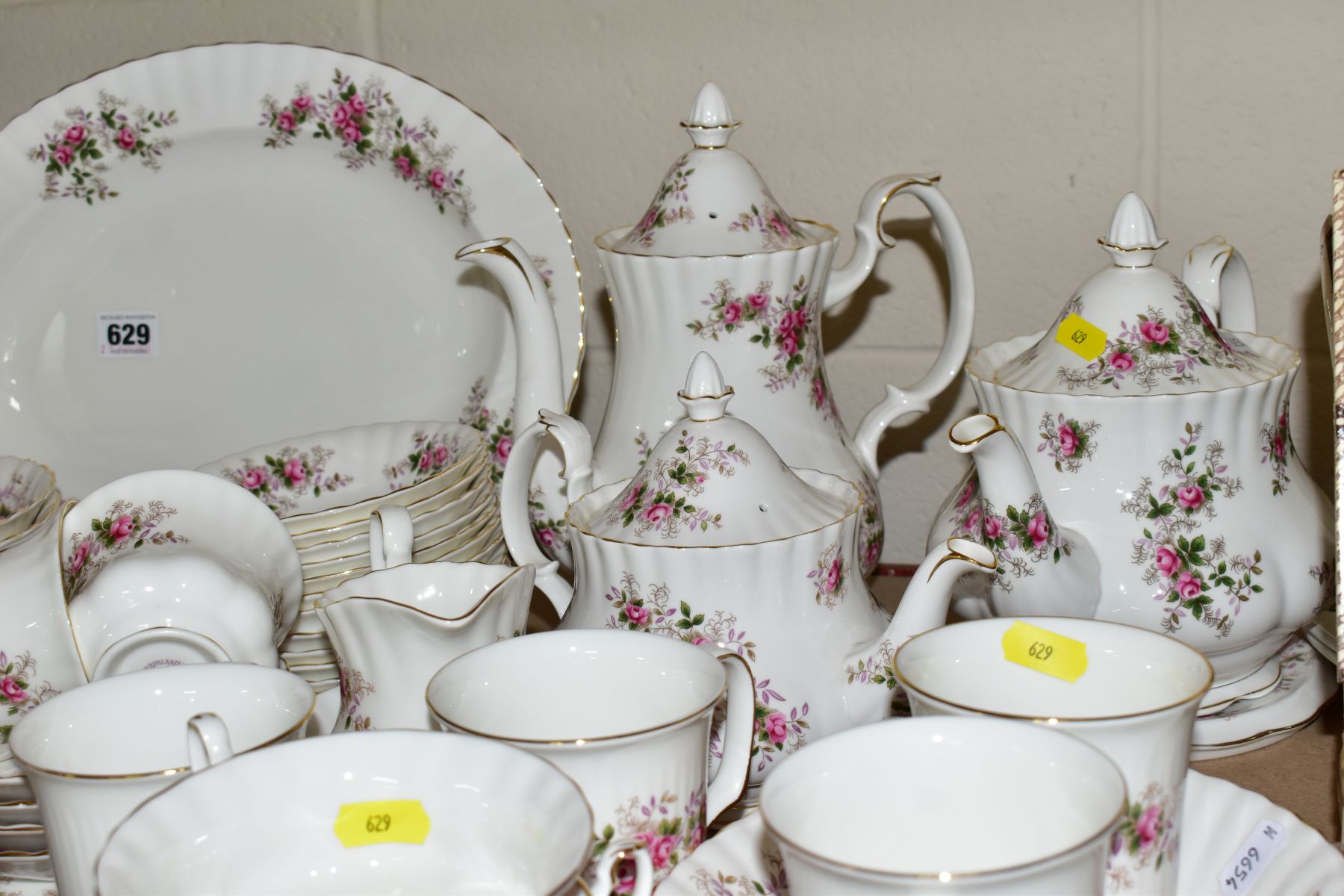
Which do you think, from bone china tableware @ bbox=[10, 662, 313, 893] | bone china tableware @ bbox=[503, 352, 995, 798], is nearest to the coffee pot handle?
bone china tableware @ bbox=[503, 352, 995, 798]

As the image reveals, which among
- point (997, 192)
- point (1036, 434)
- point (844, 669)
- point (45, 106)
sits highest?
point (45, 106)

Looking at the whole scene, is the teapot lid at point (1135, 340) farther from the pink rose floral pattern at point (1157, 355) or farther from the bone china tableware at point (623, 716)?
the bone china tableware at point (623, 716)

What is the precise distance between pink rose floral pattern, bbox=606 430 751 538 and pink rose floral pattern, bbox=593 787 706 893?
0.15 metres

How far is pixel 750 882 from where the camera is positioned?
2.19 ft

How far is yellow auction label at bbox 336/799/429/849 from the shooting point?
0.57 metres

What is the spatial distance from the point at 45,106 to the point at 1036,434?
86 centimetres

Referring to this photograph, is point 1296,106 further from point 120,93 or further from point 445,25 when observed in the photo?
point 120,93

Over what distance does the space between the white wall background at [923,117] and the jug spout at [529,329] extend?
0.98 ft

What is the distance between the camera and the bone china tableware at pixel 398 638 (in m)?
0.74

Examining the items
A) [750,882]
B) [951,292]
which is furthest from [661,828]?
[951,292]

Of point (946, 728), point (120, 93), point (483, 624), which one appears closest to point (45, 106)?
point (120, 93)

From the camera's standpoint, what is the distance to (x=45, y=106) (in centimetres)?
116

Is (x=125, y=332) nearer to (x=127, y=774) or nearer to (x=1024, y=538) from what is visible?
(x=127, y=774)

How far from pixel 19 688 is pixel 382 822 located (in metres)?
0.31
